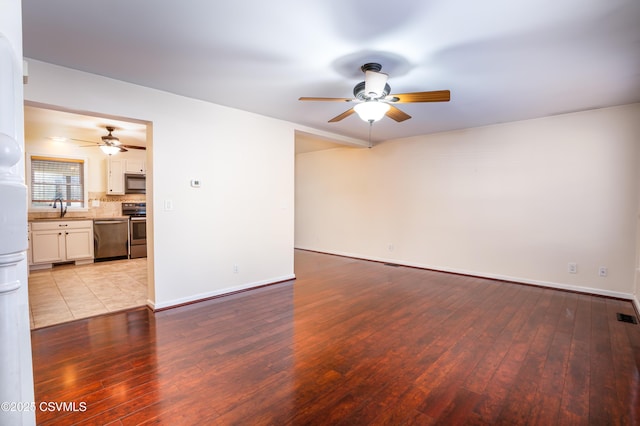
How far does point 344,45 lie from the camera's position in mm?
2350

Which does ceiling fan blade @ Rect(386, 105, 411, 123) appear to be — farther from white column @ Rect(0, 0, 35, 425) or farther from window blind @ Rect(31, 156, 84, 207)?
window blind @ Rect(31, 156, 84, 207)

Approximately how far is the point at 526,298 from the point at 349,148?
13.9 feet

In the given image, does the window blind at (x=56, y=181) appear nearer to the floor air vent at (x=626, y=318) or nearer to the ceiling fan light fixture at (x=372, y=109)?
the ceiling fan light fixture at (x=372, y=109)

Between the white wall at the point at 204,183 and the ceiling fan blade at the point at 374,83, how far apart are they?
Answer: 2080 mm

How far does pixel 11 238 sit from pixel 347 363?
2.19 meters

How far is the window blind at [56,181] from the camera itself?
568 cm

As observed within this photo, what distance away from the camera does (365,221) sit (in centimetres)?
645

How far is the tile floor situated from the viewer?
10.8ft

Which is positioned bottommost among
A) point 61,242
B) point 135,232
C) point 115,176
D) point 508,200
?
point 61,242

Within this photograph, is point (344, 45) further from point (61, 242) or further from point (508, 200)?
point (61, 242)

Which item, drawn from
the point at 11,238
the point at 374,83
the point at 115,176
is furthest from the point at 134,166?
the point at 11,238

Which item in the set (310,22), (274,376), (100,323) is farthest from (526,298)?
(100,323)

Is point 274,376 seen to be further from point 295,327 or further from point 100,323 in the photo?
point 100,323

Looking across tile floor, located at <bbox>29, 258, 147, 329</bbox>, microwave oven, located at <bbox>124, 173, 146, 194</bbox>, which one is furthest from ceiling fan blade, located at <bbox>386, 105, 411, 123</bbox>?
microwave oven, located at <bbox>124, 173, 146, 194</bbox>
